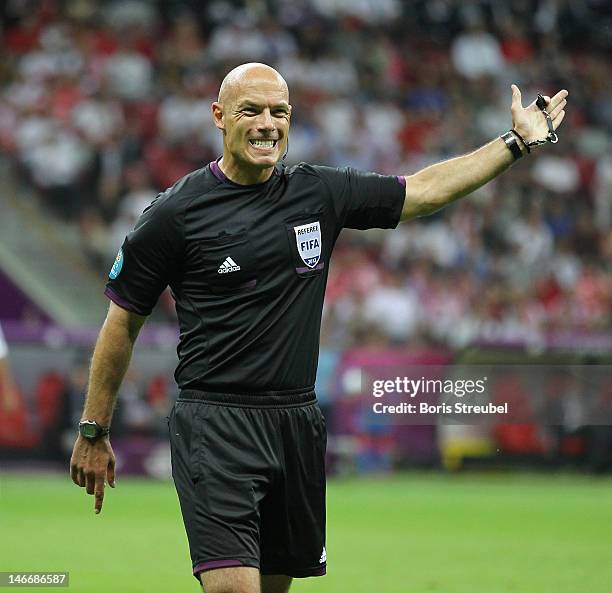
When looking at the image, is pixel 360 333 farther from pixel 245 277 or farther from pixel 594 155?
pixel 245 277

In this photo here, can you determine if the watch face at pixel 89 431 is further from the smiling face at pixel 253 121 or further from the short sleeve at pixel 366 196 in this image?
the short sleeve at pixel 366 196

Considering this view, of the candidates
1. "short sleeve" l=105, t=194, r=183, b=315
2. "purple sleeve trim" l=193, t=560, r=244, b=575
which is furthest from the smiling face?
"purple sleeve trim" l=193, t=560, r=244, b=575

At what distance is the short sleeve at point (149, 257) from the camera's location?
507 centimetres

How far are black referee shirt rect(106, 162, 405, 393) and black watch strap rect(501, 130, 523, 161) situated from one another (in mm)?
849

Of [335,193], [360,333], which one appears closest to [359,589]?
[335,193]

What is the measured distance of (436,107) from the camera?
19297mm

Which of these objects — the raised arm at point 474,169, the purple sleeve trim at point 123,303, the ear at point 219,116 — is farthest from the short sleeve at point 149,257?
the raised arm at point 474,169

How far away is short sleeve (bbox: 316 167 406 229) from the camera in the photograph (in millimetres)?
5383

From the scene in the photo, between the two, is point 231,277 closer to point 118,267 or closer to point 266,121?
point 118,267

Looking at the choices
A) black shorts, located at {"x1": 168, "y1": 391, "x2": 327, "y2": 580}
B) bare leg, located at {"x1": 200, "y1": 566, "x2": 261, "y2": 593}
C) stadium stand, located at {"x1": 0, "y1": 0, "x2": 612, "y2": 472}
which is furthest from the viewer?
stadium stand, located at {"x1": 0, "y1": 0, "x2": 612, "y2": 472}

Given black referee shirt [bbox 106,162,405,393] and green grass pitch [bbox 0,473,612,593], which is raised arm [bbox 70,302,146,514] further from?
green grass pitch [bbox 0,473,612,593]

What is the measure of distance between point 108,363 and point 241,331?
529mm

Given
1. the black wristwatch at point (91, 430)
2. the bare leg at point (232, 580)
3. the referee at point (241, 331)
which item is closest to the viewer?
the bare leg at point (232, 580)

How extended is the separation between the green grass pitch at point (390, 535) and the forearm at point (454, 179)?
127 inches
